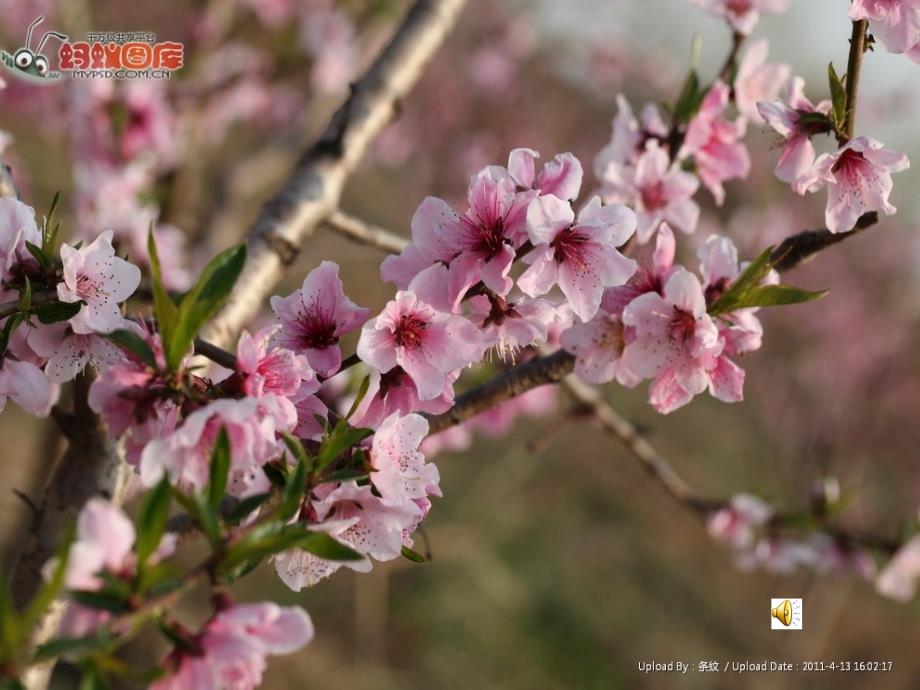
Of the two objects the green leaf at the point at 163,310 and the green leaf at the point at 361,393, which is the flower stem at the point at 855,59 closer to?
the green leaf at the point at 361,393

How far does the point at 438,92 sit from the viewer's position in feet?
20.8

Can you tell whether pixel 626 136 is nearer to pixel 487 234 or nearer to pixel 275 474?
pixel 487 234

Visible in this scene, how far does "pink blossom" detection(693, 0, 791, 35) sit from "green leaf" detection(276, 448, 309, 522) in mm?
930

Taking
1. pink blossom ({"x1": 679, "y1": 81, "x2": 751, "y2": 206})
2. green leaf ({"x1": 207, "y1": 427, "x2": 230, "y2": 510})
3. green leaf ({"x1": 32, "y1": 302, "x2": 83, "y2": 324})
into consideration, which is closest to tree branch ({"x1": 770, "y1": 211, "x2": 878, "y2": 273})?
pink blossom ({"x1": 679, "y1": 81, "x2": 751, "y2": 206})

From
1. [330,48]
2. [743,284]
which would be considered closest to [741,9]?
[743,284]

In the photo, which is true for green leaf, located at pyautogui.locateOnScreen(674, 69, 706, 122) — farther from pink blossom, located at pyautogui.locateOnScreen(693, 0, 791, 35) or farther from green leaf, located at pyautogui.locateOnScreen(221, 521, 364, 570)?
green leaf, located at pyautogui.locateOnScreen(221, 521, 364, 570)

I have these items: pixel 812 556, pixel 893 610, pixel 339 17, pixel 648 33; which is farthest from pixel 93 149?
pixel 648 33

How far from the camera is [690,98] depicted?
3.43 feet

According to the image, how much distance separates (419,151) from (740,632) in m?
4.41

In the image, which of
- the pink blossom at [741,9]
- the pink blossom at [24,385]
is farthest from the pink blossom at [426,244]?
the pink blossom at [741,9]

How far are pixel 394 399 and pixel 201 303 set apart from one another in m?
0.21

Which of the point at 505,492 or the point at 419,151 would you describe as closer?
the point at 505,492

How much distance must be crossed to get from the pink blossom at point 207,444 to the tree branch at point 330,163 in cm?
47

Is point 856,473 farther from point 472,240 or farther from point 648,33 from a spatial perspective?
point 648,33
